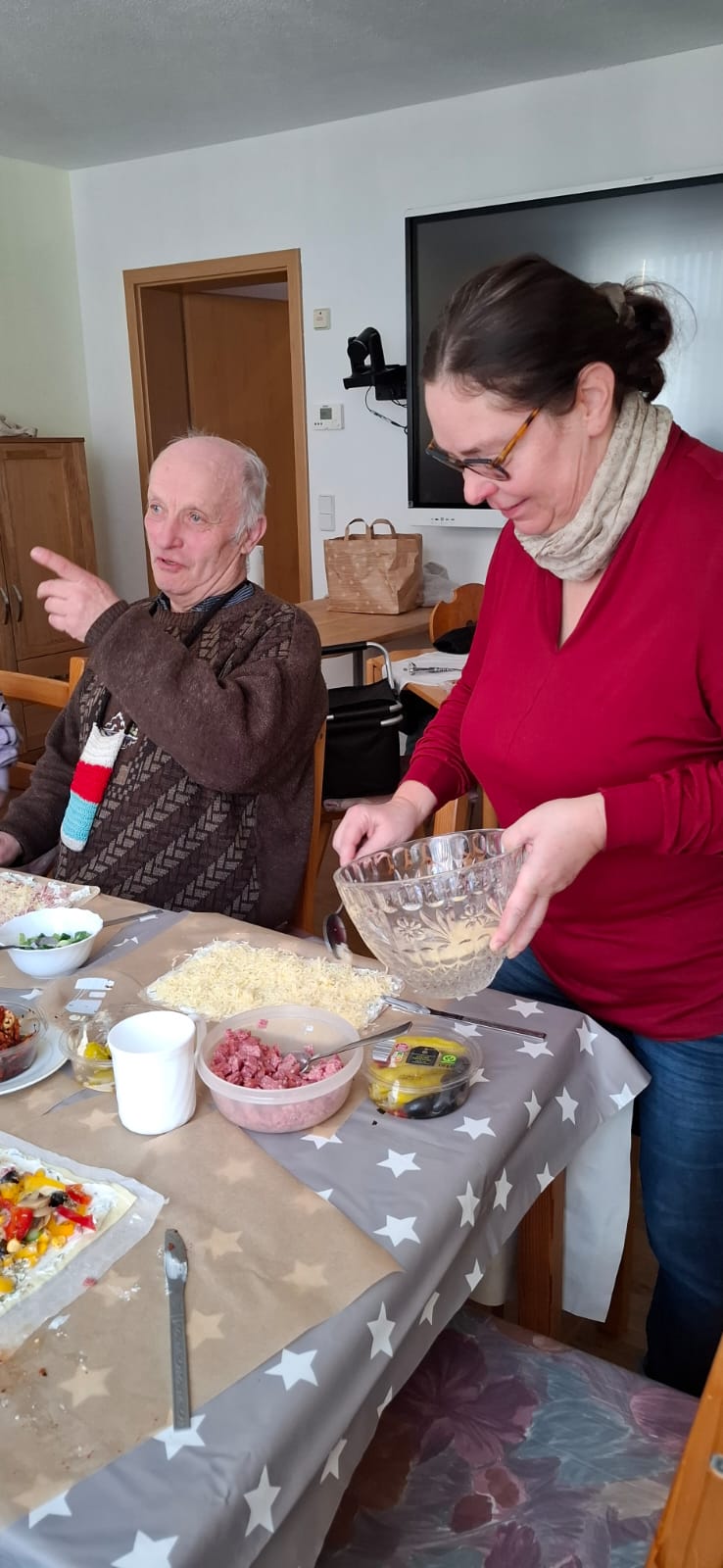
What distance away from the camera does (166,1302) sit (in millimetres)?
745

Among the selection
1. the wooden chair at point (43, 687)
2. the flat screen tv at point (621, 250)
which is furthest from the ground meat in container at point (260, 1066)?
the flat screen tv at point (621, 250)

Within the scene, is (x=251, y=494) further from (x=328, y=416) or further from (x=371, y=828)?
(x=328, y=416)

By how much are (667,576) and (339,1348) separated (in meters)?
0.74

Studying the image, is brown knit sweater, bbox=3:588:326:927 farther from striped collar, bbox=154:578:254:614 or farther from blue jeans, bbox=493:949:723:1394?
blue jeans, bbox=493:949:723:1394

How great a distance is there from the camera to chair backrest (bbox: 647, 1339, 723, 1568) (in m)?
0.63

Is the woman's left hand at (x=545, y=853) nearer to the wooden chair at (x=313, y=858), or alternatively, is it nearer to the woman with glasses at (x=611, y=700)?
the woman with glasses at (x=611, y=700)

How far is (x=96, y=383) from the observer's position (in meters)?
5.08

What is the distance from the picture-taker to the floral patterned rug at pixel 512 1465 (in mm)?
867

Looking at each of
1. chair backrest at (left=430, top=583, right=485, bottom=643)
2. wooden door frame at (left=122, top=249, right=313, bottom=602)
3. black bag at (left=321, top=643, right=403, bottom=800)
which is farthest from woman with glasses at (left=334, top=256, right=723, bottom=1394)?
wooden door frame at (left=122, top=249, right=313, bottom=602)

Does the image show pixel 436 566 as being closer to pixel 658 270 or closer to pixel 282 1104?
pixel 658 270

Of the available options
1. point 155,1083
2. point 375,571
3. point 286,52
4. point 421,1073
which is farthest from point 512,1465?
point 286,52

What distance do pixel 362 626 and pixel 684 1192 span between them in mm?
2765

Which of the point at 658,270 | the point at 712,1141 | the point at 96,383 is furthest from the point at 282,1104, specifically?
the point at 96,383

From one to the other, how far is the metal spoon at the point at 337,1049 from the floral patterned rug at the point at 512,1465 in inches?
12.2
